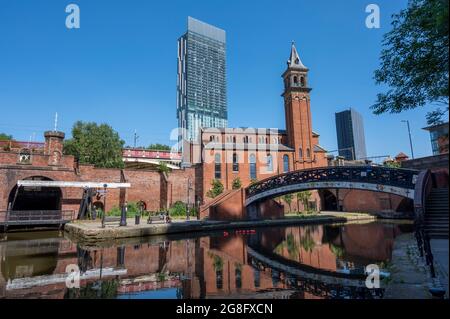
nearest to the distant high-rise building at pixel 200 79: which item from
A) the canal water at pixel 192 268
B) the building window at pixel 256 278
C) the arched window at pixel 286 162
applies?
the arched window at pixel 286 162

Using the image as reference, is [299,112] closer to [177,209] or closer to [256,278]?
[177,209]

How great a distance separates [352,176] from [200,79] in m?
134

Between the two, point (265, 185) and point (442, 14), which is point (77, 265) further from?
point (265, 185)

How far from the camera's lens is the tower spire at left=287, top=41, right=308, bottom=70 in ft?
147

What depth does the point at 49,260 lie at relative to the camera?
11289 millimetres

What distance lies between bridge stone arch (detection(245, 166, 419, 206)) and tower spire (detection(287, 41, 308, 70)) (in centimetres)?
2501

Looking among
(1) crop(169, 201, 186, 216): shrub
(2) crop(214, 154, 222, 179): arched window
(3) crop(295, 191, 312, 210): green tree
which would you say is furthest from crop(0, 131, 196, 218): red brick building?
(3) crop(295, 191, 312, 210): green tree

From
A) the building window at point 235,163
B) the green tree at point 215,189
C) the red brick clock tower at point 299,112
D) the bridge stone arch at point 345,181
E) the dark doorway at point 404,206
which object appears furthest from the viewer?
the red brick clock tower at point 299,112

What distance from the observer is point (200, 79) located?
145 meters

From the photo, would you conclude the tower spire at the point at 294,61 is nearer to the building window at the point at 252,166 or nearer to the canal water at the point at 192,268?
the building window at the point at 252,166

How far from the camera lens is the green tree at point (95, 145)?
37594 mm

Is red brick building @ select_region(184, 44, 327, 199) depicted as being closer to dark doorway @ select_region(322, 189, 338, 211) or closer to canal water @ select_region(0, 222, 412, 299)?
dark doorway @ select_region(322, 189, 338, 211)
